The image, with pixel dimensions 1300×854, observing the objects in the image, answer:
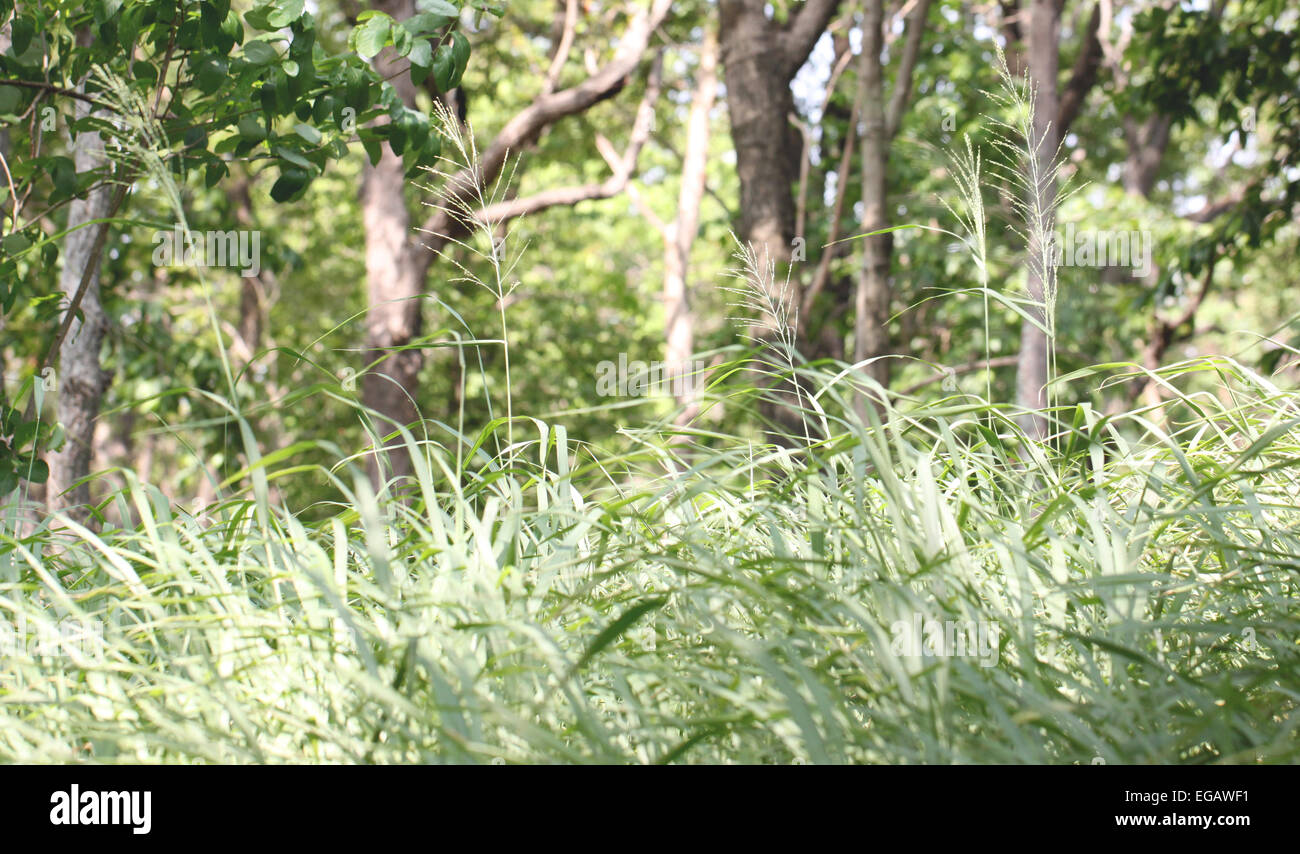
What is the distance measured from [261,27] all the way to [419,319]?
441 cm

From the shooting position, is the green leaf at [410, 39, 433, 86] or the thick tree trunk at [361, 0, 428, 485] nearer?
the green leaf at [410, 39, 433, 86]

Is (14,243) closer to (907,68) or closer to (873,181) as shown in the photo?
(873,181)

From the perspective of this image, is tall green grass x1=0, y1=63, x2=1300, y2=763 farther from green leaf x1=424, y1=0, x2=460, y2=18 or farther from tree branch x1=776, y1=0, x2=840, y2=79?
tree branch x1=776, y1=0, x2=840, y2=79

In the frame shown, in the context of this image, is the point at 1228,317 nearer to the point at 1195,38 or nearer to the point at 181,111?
the point at 1195,38

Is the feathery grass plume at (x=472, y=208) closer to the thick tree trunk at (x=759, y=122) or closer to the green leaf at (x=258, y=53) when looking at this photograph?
the green leaf at (x=258, y=53)

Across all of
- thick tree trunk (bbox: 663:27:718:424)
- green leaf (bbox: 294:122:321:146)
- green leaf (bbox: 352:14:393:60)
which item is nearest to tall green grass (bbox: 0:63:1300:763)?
green leaf (bbox: 294:122:321:146)

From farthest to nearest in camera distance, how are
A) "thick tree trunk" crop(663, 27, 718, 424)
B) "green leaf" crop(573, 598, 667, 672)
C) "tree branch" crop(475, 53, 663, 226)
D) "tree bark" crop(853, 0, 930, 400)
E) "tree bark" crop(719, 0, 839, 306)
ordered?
"thick tree trunk" crop(663, 27, 718, 424), "tree branch" crop(475, 53, 663, 226), "tree bark" crop(719, 0, 839, 306), "tree bark" crop(853, 0, 930, 400), "green leaf" crop(573, 598, 667, 672)

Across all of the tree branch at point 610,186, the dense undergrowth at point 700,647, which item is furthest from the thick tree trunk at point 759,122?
the dense undergrowth at point 700,647

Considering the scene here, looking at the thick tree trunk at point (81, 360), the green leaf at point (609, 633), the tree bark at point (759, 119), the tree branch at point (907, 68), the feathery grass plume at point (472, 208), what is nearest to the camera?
the green leaf at point (609, 633)

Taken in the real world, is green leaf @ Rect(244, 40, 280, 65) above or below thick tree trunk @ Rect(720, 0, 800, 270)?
below

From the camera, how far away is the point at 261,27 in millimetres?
1979

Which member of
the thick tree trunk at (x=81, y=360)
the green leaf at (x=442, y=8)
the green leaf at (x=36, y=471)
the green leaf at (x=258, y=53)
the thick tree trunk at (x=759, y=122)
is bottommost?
the green leaf at (x=36, y=471)
